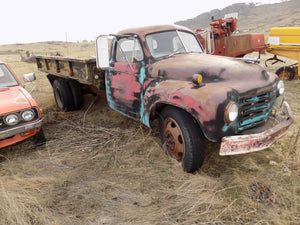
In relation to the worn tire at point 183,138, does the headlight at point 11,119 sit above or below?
above

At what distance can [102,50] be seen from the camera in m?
3.48

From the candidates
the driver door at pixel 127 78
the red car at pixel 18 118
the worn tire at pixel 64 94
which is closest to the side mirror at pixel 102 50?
the driver door at pixel 127 78

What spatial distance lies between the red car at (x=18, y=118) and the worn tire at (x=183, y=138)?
2015 millimetres

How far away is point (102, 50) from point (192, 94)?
1.71 m

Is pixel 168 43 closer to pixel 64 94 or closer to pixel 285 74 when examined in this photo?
pixel 64 94

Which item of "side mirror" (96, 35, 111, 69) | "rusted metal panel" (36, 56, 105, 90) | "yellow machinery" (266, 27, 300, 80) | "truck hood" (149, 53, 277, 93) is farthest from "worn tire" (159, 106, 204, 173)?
"yellow machinery" (266, 27, 300, 80)

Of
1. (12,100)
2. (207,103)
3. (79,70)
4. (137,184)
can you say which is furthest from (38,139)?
(207,103)

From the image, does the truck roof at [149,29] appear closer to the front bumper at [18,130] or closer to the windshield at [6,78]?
the front bumper at [18,130]

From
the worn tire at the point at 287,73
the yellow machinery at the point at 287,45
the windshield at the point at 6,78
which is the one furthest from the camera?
the worn tire at the point at 287,73

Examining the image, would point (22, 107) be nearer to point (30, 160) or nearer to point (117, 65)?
point (30, 160)

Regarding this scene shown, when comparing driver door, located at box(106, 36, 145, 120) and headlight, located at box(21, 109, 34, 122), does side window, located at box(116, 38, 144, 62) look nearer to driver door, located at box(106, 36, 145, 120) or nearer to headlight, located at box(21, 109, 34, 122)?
driver door, located at box(106, 36, 145, 120)

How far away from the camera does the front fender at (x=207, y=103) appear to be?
241cm

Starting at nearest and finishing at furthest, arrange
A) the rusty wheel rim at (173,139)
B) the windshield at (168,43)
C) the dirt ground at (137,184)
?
the dirt ground at (137,184) < the rusty wheel rim at (173,139) < the windshield at (168,43)

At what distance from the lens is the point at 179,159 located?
3.00 metres
